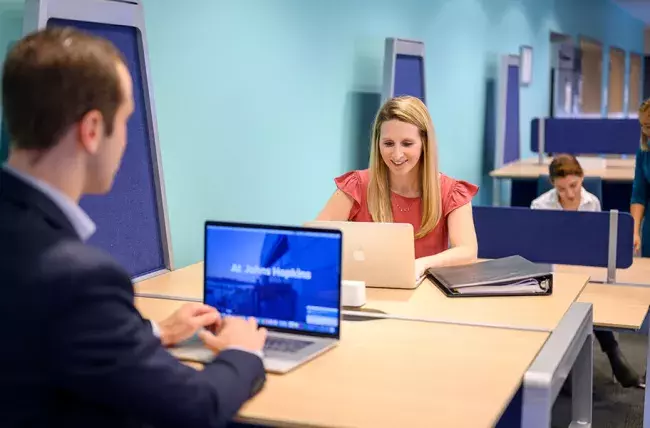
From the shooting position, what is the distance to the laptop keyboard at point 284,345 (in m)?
1.79

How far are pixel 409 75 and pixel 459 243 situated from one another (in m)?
2.12

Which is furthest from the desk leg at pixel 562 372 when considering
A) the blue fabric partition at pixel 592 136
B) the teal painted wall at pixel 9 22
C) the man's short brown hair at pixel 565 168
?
the blue fabric partition at pixel 592 136

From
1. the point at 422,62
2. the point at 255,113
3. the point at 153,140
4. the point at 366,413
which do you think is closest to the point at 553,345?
the point at 366,413

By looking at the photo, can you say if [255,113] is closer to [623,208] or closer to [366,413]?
[366,413]

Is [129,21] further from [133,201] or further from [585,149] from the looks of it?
[585,149]

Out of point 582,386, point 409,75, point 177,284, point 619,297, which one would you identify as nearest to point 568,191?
point 409,75

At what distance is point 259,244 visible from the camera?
185cm

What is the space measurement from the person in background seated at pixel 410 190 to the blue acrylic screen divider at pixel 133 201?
648mm

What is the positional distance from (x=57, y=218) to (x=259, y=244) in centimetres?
72

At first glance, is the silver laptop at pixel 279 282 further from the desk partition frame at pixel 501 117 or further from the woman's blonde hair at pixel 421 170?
the desk partition frame at pixel 501 117

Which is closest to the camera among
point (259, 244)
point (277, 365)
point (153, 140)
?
point (277, 365)

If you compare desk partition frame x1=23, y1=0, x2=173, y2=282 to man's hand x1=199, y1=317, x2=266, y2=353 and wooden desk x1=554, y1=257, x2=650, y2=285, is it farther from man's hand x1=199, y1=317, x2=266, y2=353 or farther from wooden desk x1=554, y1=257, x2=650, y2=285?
wooden desk x1=554, y1=257, x2=650, y2=285

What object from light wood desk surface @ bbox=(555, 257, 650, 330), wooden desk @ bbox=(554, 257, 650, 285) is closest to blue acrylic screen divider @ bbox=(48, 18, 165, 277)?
light wood desk surface @ bbox=(555, 257, 650, 330)

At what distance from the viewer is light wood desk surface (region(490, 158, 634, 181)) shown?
5859mm
